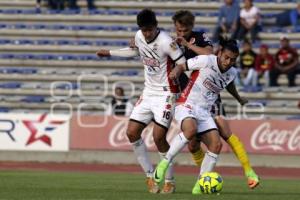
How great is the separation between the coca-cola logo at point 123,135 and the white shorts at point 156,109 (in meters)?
10.3

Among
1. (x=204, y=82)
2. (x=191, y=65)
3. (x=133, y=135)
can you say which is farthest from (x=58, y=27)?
(x=191, y=65)

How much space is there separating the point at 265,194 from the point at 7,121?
1233 cm

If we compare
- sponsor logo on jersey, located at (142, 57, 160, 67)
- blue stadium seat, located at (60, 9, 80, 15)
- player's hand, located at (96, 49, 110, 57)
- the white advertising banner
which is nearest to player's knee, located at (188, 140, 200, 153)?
sponsor logo on jersey, located at (142, 57, 160, 67)

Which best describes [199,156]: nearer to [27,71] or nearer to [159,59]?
[159,59]

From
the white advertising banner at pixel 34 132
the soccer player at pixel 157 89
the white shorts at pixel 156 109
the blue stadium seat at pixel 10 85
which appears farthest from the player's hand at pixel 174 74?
the blue stadium seat at pixel 10 85

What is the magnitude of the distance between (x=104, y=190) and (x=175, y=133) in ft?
34.0

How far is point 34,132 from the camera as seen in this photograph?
953 inches

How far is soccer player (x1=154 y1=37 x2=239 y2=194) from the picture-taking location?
1286 cm

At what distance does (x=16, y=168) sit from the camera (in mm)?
21578

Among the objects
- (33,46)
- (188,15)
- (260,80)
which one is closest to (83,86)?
(33,46)

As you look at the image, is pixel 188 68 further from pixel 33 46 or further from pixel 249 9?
pixel 33 46

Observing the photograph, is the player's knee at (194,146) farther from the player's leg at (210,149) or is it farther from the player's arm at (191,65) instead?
the player's arm at (191,65)

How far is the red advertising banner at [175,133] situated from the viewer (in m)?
23.4

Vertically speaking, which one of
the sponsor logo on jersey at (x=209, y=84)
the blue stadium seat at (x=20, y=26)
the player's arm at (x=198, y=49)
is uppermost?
the player's arm at (x=198, y=49)
